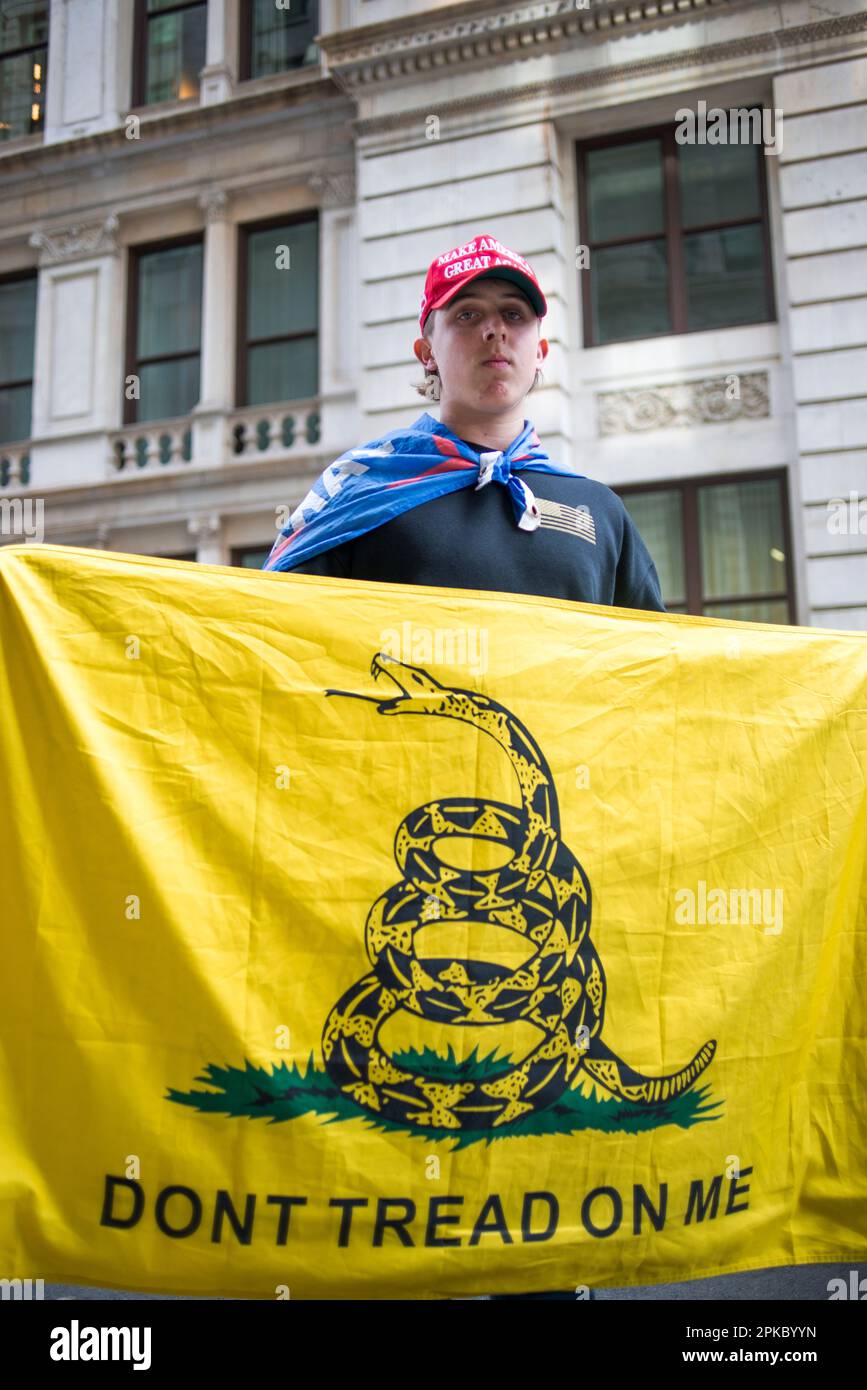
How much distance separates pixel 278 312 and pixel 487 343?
13.3 metres

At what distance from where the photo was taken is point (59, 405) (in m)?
16.0

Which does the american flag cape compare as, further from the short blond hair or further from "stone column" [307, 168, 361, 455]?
"stone column" [307, 168, 361, 455]

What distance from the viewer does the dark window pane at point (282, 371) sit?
597 inches

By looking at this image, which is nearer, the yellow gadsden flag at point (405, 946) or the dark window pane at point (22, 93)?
the yellow gadsden flag at point (405, 946)

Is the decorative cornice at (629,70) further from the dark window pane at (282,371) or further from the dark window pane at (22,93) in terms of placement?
the dark window pane at (22,93)

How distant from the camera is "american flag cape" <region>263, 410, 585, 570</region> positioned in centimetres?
292

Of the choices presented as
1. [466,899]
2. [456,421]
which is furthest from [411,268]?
[466,899]

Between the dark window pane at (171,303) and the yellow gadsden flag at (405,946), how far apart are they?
14242 millimetres

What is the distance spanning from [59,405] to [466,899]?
1506 centimetres

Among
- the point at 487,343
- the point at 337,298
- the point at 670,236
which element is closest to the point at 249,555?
the point at 337,298

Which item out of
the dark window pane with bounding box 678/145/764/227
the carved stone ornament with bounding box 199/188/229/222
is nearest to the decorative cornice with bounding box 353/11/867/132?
the dark window pane with bounding box 678/145/764/227

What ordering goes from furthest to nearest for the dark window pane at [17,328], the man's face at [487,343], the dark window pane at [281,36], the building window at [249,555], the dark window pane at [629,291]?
1. the dark window pane at [17,328]
2. the dark window pane at [281,36]
3. the building window at [249,555]
4. the dark window pane at [629,291]
5. the man's face at [487,343]

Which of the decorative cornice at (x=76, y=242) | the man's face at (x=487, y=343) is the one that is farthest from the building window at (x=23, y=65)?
the man's face at (x=487, y=343)
